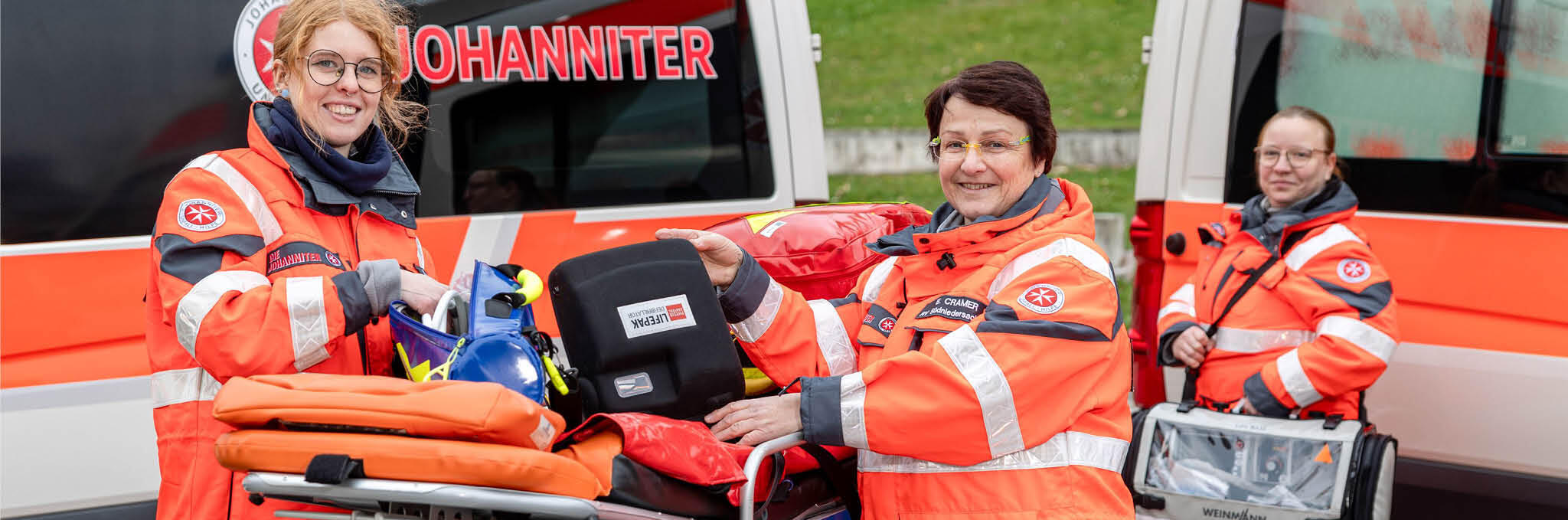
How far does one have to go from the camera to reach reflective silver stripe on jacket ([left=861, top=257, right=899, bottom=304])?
2646 mm

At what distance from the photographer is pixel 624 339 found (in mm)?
2170

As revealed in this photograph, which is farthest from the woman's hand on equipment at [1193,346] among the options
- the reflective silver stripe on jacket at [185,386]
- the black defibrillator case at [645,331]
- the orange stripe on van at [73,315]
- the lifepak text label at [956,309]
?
the orange stripe on van at [73,315]

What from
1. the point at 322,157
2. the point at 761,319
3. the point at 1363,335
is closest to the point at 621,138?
the point at 761,319

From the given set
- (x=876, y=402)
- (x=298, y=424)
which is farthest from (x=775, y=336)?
(x=298, y=424)

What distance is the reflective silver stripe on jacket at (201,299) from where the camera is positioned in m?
2.02

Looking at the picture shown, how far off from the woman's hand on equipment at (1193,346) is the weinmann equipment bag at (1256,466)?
0.71 ft

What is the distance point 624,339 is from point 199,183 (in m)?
0.80

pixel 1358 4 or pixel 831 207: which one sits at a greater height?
pixel 1358 4

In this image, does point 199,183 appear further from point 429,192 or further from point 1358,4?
point 1358,4

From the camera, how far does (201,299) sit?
6.63ft

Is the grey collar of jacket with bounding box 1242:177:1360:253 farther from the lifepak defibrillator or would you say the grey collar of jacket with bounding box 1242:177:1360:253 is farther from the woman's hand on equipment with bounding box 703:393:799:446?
the woman's hand on equipment with bounding box 703:393:799:446

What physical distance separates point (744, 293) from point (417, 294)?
0.65m

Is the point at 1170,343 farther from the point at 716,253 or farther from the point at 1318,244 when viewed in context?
the point at 716,253

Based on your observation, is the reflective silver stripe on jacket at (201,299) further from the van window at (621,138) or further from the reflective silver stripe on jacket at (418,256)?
the van window at (621,138)
